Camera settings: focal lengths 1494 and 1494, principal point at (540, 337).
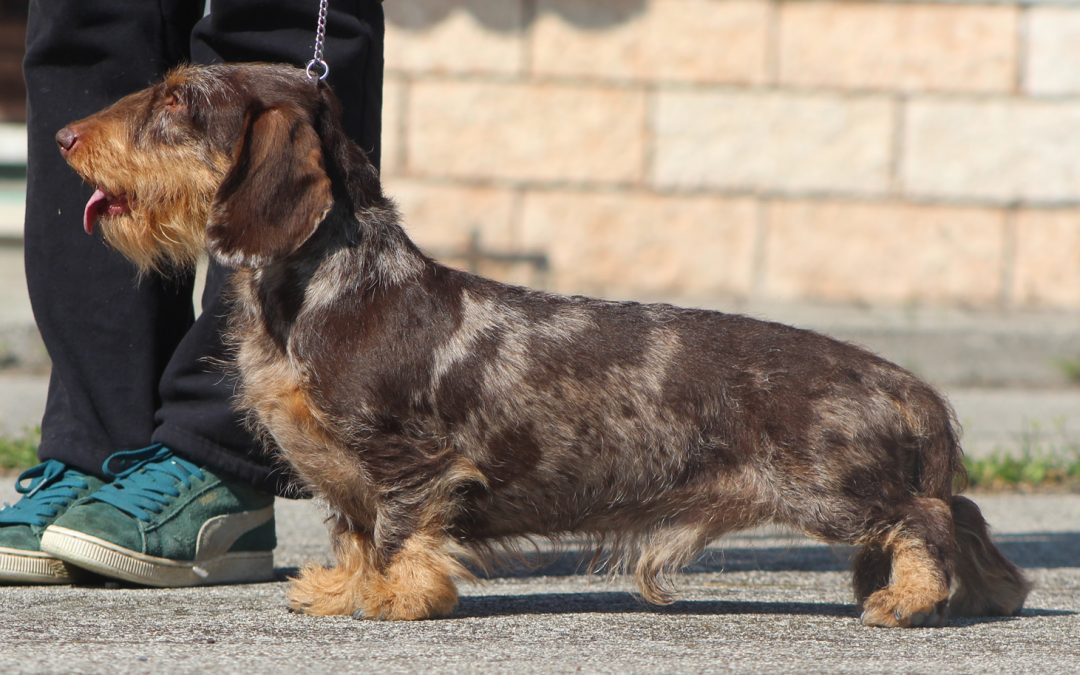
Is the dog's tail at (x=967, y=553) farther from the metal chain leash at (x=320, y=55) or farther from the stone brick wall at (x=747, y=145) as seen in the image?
the stone brick wall at (x=747, y=145)

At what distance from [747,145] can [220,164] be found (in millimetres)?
5045

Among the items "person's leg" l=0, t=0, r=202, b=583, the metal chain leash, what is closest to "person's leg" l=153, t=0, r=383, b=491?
the metal chain leash

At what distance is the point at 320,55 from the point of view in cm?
375

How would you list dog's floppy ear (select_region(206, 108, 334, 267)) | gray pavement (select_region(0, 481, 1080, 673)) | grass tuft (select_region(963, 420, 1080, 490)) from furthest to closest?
grass tuft (select_region(963, 420, 1080, 490)) < dog's floppy ear (select_region(206, 108, 334, 267)) < gray pavement (select_region(0, 481, 1080, 673))

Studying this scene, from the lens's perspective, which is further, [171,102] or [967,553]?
[967,553]

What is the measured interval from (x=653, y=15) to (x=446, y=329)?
4977 millimetres

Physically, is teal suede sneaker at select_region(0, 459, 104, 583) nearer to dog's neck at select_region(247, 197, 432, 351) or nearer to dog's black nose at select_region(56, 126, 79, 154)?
dog's neck at select_region(247, 197, 432, 351)

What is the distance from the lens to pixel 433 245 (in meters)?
8.20

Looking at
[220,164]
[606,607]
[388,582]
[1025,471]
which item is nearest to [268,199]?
[220,164]

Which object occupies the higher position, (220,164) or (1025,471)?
(220,164)

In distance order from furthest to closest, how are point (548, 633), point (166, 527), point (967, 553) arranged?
point (166, 527), point (967, 553), point (548, 633)

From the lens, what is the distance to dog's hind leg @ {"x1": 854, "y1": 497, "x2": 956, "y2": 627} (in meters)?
3.37

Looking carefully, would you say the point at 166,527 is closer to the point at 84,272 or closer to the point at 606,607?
the point at 84,272

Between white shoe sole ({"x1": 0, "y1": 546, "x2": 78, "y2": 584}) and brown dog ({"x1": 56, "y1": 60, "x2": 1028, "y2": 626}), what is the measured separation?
68 centimetres
